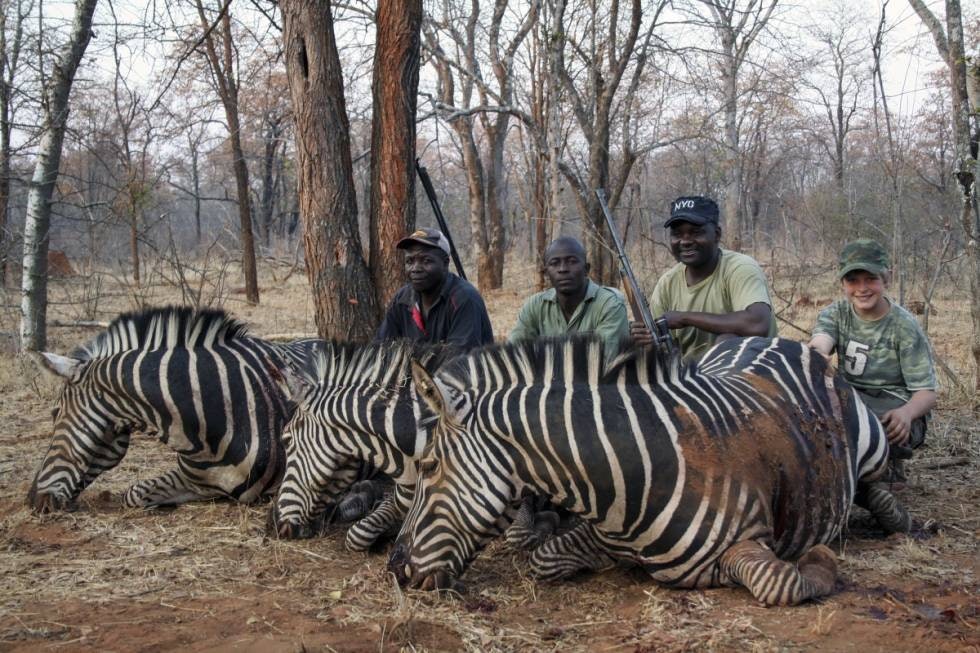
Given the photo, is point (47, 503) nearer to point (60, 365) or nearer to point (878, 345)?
point (60, 365)

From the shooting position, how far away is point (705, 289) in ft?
17.4

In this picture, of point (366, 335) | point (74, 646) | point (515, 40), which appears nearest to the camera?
point (74, 646)

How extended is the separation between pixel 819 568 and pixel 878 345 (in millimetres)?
1992

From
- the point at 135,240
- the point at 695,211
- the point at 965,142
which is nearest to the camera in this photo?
the point at 695,211

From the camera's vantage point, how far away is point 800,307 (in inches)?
497

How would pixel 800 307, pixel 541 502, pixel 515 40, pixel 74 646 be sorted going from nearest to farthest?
pixel 74 646 < pixel 541 502 < pixel 800 307 < pixel 515 40

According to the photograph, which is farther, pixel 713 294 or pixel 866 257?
pixel 713 294

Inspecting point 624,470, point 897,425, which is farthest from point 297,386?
point 897,425

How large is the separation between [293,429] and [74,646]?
1.51m

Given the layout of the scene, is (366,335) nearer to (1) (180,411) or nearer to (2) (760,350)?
(1) (180,411)

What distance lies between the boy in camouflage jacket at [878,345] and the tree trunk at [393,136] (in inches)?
126

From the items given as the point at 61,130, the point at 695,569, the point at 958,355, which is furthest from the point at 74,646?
the point at 958,355

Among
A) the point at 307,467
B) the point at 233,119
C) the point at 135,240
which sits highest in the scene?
the point at 233,119

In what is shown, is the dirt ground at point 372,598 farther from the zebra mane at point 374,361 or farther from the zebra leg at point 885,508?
the zebra mane at point 374,361
